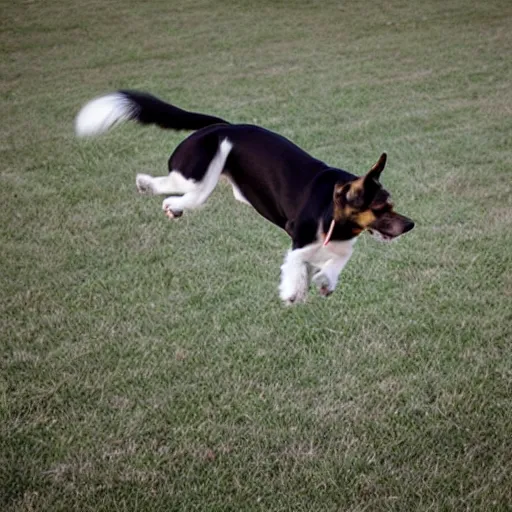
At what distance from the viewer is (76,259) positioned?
7.05 meters

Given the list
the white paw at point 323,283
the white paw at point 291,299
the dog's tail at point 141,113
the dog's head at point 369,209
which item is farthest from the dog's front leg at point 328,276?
the dog's tail at point 141,113

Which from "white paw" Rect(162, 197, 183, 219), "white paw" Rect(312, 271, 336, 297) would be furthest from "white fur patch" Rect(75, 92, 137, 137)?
"white paw" Rect(312, 271, 336, 297)

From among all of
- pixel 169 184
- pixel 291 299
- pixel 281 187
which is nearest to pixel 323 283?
pixel 291 299

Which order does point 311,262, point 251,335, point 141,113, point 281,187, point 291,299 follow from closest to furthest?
1. point 281,187
2. point 291,299
3. point 311,262
4. point 141,113
5. point 251,335

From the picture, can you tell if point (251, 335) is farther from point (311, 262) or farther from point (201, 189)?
point (201, 189)

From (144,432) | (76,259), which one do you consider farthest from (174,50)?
(144,432)

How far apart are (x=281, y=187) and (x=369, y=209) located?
48cm

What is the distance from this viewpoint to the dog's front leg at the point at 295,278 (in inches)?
121

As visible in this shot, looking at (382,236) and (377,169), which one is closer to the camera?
(377,169)

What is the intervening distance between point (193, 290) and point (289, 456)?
7.40 feet

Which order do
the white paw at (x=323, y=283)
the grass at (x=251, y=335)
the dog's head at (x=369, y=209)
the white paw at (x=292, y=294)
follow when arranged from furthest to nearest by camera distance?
the grass at (x=251, y=335) → the white paw at (x=292, y=294) → the white paw at (x=323, y=283) → the dog's head at (x=369, y=209)

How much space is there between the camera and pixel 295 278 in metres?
3.15

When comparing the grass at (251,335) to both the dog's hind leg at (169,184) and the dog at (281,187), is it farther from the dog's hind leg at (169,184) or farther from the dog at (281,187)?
the dog's hind leg at (169,184)

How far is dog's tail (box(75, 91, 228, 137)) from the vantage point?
3336mm
